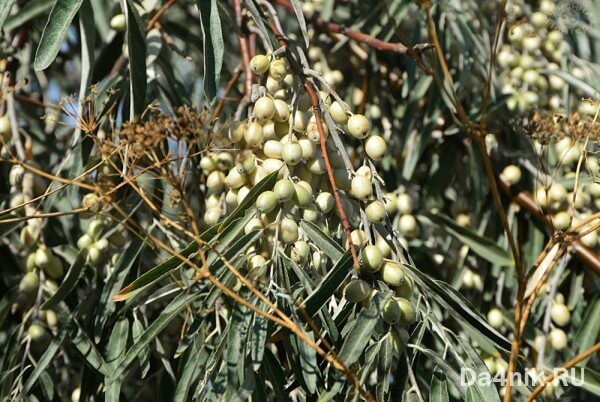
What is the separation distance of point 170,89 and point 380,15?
0.53 meters

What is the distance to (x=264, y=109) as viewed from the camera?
4.30ft

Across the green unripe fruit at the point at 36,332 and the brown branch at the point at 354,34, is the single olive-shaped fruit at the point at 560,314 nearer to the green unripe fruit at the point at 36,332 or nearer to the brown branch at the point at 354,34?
the brown branch at the point at 354,34

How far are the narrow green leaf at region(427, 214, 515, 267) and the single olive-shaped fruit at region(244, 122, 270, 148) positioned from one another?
667 mm

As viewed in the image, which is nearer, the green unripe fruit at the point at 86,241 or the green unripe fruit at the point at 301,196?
the green unripe fruit at the point at 301,196

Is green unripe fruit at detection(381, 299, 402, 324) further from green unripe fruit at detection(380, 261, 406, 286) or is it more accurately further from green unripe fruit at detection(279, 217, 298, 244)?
green unripe fruit at detection(279, 217, 298, 244)

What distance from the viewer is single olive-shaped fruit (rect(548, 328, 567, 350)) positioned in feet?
5.90

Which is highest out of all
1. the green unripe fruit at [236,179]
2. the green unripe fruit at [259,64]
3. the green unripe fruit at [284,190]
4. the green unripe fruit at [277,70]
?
the green unripe fruit at [259,64]

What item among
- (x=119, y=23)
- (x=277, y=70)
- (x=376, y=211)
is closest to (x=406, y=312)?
(x=376, y=211)

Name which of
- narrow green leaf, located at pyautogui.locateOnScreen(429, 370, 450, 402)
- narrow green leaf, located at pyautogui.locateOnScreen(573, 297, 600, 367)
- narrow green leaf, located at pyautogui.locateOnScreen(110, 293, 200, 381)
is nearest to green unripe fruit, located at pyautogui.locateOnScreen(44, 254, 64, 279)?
narrow green leaf, located at pyautogui.locateOnScreen(110, 293, 200, 381)

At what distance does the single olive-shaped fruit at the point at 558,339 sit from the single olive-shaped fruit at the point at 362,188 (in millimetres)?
721

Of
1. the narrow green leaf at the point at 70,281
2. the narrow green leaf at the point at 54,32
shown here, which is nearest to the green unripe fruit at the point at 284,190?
the narrow green leaf at the point at 54,32

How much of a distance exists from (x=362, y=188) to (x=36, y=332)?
65 cm

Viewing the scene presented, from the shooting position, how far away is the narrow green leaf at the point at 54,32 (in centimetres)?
126

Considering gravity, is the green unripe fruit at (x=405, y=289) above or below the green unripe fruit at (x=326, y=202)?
below
